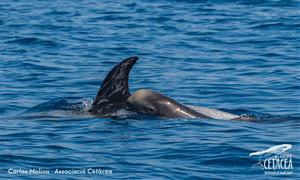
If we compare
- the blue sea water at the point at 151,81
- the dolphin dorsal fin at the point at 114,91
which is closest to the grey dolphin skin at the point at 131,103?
the dolphin dorsal fin at the point at 114,91

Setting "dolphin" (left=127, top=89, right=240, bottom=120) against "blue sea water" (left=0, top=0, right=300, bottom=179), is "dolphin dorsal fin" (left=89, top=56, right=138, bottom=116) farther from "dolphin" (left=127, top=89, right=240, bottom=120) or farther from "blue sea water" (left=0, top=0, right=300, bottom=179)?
"blue sea water" (left=0, top=0, right=300, bottom=179)

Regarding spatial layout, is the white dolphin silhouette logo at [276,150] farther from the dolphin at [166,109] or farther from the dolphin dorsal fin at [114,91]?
the dolphin dorsal fin at [114,91]

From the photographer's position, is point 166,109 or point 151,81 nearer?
point 166,109

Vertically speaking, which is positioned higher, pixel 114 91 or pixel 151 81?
pixel 114 91

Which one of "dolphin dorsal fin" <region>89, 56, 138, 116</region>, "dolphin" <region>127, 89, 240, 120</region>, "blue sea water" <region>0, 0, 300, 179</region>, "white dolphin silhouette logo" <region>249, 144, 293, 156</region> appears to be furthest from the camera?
"dolphin dorsal fin" <region>89, 56, 138, 116</region>

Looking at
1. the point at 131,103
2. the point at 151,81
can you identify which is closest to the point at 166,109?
the point at 131,103

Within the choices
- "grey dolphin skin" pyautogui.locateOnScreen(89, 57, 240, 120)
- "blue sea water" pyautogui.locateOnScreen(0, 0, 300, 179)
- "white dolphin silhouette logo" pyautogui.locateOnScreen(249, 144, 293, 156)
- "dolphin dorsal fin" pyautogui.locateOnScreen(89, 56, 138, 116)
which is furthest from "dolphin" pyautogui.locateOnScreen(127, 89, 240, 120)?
"white dolphin silhouette logo" pyautogui.locateOnScreen(249, 144, 293, 156)

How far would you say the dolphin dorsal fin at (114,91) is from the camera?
63.3 feet

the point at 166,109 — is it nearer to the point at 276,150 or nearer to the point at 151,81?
the point at 276,150

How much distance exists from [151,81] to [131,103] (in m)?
4.36

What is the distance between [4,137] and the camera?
55.1ft

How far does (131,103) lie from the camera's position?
19.4m

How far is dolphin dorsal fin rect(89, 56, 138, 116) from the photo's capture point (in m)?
19.3

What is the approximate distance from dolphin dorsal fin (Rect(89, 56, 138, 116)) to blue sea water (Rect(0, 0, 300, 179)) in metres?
0.40
